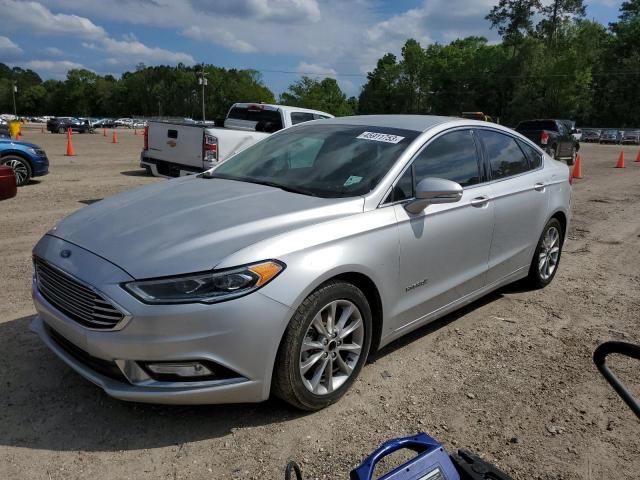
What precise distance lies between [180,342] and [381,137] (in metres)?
2.15

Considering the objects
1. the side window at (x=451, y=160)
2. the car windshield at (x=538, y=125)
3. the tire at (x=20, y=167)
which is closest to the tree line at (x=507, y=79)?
the car windshield at (x=538, y=125)

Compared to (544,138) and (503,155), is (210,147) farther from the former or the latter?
(544,138)

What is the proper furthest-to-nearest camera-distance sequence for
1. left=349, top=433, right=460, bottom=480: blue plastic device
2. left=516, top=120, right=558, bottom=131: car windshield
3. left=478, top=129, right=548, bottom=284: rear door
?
left=516, top=120, right=558, bottom=131: car windshield → left=478, top=129, right=548, bottom=284: rear door → left=349, top=433, right=460, bottom=480: blue plastic device

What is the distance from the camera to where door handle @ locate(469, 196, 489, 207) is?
13.3 ft

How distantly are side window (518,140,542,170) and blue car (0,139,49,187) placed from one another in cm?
955

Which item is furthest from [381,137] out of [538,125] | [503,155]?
[538,125]

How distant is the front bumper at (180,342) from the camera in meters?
2.56

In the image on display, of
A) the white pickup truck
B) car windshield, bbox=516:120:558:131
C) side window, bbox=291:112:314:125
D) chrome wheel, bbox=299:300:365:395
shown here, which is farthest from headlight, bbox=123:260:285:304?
car windshield, bbox=516:120:558:131

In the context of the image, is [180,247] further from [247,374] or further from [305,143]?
[305,143]

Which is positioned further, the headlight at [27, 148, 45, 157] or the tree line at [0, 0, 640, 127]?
the tree line at [0, 0, 640, 127]

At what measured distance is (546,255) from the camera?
17.5ft

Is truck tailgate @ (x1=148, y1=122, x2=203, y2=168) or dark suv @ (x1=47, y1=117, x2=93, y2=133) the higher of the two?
truck tailgate @ (x1=148, y1=122, x2=203, y2=168)

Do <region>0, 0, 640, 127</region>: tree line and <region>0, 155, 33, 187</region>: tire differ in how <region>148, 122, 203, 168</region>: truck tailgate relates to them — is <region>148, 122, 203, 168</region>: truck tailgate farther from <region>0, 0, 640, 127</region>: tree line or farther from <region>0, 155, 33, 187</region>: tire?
<region>0, 0, 640, 127</region>: tree line

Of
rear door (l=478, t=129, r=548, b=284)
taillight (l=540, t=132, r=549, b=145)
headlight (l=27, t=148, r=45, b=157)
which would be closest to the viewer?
rear door (l=478, t=129, r=548, b=284)
